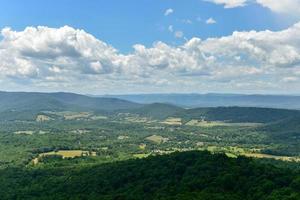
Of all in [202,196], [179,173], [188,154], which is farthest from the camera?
[188,154]

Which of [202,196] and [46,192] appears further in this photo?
[46,192]

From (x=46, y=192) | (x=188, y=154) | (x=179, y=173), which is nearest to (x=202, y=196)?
(x=179, y=173)

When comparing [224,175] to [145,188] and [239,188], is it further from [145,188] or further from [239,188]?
[145,188]

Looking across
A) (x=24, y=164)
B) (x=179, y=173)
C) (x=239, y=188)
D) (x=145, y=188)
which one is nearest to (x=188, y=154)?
(x=179, y=173)

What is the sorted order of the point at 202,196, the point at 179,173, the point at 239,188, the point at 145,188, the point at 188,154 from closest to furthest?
the point at 202,196 → the point at 239,188 → the point at 145,188 → the point at 179,173 → the point at 188,154

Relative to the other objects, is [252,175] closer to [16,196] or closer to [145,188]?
[145,188]

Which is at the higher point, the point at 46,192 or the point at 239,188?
the point at 239,188
